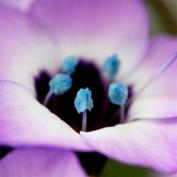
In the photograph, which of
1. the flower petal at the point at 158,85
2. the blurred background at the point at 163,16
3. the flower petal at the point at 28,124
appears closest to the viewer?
the flower petal at the point at 28,124

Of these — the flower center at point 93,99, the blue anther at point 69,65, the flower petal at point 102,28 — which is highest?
the flower petal at point 102,28

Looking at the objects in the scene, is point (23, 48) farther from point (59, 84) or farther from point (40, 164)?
point (40, 164)

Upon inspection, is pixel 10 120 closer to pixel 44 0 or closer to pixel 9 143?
pixel 9 143

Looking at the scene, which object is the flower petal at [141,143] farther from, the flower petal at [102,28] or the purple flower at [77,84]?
the flower petal at [102,28]

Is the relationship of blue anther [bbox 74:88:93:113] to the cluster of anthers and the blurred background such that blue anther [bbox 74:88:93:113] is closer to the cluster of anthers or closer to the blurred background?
the cluster of anthers

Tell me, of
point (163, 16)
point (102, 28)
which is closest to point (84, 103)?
point (102, 28)

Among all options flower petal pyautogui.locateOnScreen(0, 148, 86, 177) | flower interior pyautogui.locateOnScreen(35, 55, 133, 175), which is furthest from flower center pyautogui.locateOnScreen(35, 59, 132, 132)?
flower petal pyautogui.locateOnScreen(0, 148, 86, 177)

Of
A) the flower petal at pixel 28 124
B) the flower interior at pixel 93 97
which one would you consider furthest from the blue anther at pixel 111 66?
the flower petal at pixel 28 124
